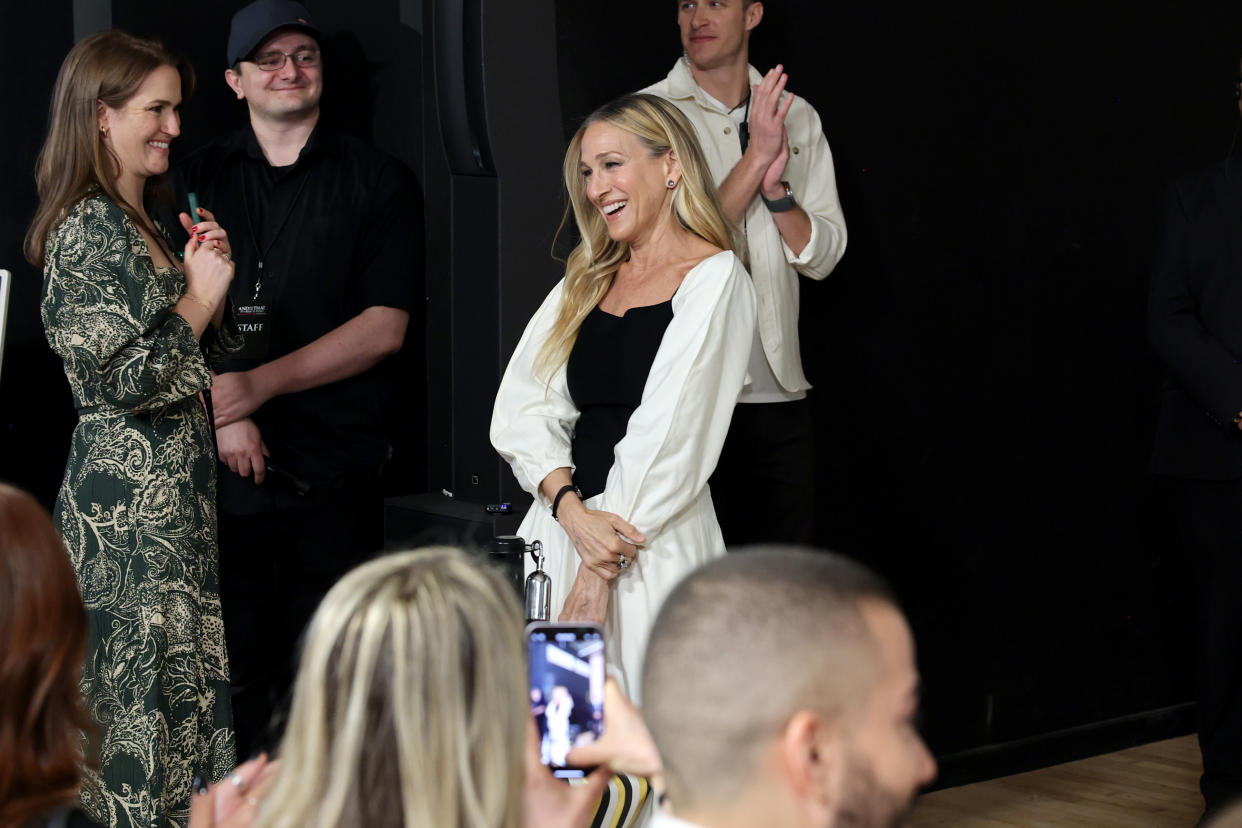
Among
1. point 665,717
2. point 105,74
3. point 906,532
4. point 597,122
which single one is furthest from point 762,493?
point 665,717

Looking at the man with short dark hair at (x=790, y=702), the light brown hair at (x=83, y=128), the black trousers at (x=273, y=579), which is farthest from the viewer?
the black trousers at (x=273, y=579)

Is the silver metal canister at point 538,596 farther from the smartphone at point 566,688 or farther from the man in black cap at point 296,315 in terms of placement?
the man in black cap at point 296,315

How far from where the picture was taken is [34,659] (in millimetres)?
1394

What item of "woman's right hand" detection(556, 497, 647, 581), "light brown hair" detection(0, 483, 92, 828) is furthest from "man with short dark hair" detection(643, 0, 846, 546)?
"light brown hair" detection(0, 483, 92, 828)

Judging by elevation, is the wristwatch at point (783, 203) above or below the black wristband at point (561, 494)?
above

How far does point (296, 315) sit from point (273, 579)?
2.27ft

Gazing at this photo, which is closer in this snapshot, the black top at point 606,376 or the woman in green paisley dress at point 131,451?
the black top at point 606,376

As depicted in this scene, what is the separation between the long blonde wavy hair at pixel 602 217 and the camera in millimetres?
2783

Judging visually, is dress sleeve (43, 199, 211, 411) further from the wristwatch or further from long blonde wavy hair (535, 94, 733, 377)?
the wristwatch

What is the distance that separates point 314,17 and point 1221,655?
296 cm

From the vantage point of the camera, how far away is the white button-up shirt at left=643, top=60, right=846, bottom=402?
3.32 meters

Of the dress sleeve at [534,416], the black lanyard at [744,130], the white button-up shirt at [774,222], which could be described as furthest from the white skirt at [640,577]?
the black lanyard at [744,130]

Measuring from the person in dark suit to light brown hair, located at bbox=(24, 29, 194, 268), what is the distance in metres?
2.47

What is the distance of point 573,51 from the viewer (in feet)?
10.7
